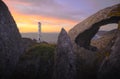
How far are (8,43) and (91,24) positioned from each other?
5.21 meters

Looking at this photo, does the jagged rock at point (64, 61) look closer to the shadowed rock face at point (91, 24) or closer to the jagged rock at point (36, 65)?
the jagged rock at point (36, 65)

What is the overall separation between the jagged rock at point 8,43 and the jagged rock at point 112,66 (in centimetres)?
382

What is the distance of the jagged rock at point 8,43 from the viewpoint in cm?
1150

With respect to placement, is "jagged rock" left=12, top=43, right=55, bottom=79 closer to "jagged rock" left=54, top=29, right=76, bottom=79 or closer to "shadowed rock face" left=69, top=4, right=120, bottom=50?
"jagged rock" left=54, top=29, right=76, bottom=79

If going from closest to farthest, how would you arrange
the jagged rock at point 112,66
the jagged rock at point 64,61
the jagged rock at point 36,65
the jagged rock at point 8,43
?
the jagged rock at point 64,61 → the jagged rock at point 8,43 → the jagged rock at point 112,66 → the jagged rock at point 36,65

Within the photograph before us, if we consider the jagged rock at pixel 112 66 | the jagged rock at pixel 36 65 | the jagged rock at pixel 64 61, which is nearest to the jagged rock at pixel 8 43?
the jagged rock at pixel 36 65

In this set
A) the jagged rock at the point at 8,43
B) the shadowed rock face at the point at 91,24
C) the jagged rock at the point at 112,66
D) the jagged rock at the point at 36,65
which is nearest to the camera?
the jagged rock at the point at 8,43

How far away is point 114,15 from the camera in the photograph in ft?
47.3

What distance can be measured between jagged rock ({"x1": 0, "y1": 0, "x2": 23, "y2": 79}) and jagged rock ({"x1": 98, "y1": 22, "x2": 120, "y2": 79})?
12.5 ft

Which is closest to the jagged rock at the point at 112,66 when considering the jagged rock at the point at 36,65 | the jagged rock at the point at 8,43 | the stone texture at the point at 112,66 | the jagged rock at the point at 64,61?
the stone texture at the point at 112,66

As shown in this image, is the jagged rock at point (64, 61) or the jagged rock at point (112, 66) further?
the jagged rock at point (112, 66)

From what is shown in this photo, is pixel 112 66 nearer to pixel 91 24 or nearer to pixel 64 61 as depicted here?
pixel 64 61

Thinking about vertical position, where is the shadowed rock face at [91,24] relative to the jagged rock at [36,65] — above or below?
above

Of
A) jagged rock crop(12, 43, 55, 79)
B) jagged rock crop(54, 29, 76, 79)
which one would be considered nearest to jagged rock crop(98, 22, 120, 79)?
jagged rock crop(54, 29, 76, 79)
